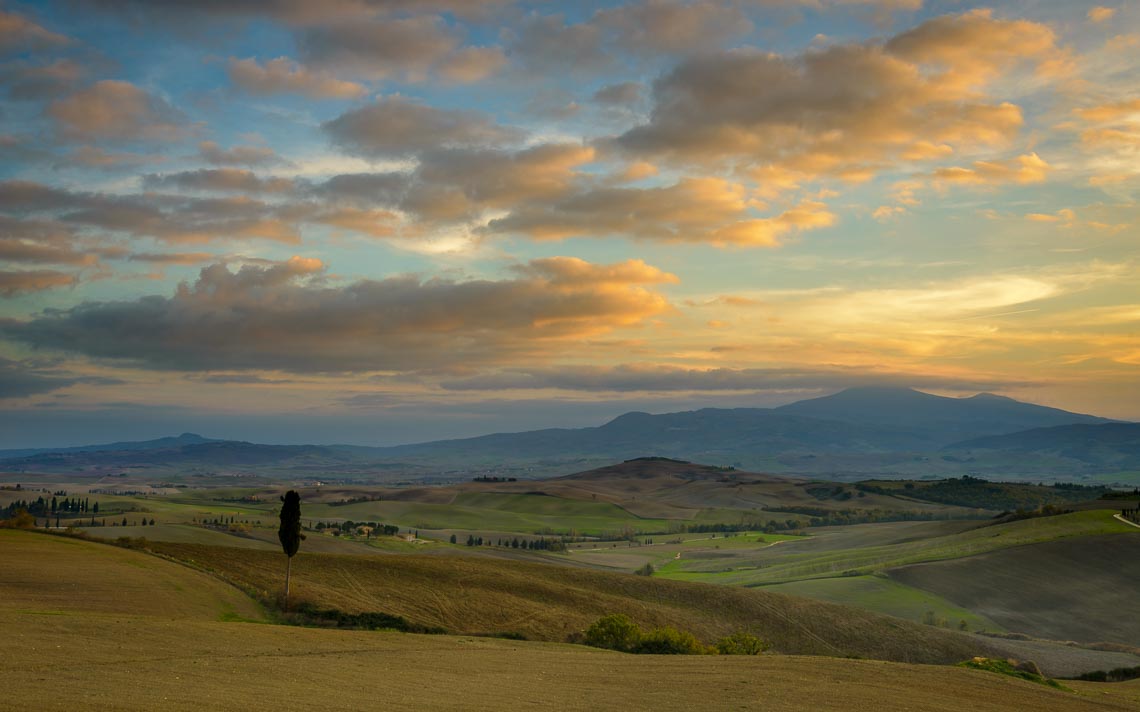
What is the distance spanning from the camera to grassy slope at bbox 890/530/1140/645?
112m

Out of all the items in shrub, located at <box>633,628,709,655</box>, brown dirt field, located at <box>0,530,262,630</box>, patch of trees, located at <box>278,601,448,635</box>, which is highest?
brown dirt field, located at <box>0,530,262,630</box>

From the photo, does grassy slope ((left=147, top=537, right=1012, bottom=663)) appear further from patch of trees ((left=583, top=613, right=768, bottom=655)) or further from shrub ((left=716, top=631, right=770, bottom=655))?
shrub ((left=716, top=631, right=770, bottom=655))

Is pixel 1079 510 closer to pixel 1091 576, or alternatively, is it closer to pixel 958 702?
pixel 1091 576

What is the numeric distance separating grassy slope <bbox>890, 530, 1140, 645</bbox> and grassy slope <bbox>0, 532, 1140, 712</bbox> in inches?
2343

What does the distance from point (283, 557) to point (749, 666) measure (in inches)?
2445

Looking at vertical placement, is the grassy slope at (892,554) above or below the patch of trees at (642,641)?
below

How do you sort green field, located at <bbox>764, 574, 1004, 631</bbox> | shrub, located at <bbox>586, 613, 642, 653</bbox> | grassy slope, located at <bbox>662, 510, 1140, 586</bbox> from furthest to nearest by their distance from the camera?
grassy slope, located at <bbox>662, 510, 1140, 586</bbox> → green field, located at <bbox>764, 574, 1004, 631</bbox> → shrub, located at <bbox>586, 613, 642, 653</bbox>

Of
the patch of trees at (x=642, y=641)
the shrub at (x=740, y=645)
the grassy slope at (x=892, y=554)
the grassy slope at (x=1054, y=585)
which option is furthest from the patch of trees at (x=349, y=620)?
the grassy slope at (x=892, y=554)

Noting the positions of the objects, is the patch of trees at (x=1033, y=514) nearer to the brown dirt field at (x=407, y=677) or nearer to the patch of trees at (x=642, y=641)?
the patch of trees at (x=642, y=641)

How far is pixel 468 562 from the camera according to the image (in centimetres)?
10431

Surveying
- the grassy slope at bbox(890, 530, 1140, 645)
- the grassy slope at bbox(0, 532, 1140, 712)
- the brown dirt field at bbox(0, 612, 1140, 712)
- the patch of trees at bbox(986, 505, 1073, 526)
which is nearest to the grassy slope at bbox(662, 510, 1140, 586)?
the grassy slope at bbox(890, 530, 1140, 645)

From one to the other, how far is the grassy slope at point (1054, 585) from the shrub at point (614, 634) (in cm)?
6784

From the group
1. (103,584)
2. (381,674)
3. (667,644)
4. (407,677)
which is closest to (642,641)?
(667,644)

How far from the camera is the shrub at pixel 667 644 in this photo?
6662cm
